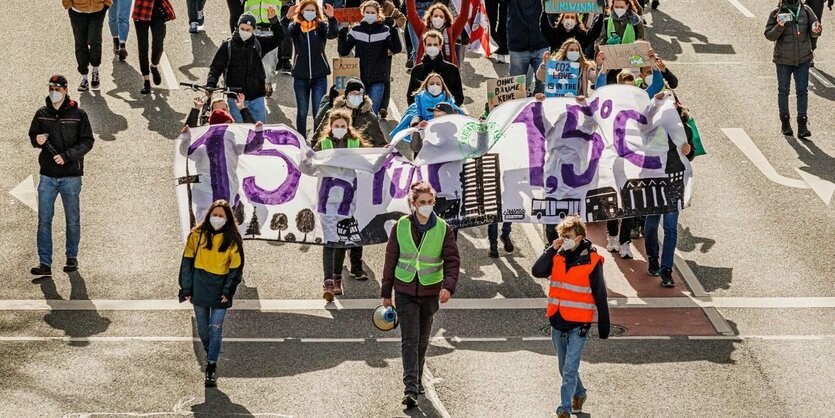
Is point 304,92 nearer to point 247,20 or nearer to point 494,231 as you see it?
point 247,20

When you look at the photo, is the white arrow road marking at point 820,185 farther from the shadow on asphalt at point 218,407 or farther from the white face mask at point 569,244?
the shadow on asphalt at point 218,407

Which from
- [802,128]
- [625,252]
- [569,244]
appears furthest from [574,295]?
[802,128]

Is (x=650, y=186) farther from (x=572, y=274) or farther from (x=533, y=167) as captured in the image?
(x=572, y=274)

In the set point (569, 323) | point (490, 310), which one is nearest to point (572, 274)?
point (569, 323)

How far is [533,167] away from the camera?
17797 millimetres

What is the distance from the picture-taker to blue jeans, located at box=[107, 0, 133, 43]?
24859mm

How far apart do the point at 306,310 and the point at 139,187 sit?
4.39 meters

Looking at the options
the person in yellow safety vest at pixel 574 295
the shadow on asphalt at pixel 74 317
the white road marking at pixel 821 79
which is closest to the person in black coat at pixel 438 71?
the shadow on asphalt at pixel 74 317

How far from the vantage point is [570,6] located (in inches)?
875

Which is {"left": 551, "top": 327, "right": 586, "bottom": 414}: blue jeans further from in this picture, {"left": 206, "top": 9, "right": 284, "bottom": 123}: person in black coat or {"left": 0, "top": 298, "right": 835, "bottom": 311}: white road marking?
{"left": 206, "top": 9, "right": 284, "bottom": 123}: person in black coat

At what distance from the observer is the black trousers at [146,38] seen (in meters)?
23.6

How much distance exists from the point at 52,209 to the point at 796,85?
34.7ft

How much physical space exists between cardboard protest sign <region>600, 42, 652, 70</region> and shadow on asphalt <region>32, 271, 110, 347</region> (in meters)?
6.77

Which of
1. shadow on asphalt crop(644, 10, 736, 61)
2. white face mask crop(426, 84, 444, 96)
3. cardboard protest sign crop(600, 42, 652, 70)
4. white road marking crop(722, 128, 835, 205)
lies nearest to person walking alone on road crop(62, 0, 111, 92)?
white face mask crop(426, 84, 444, 96)
